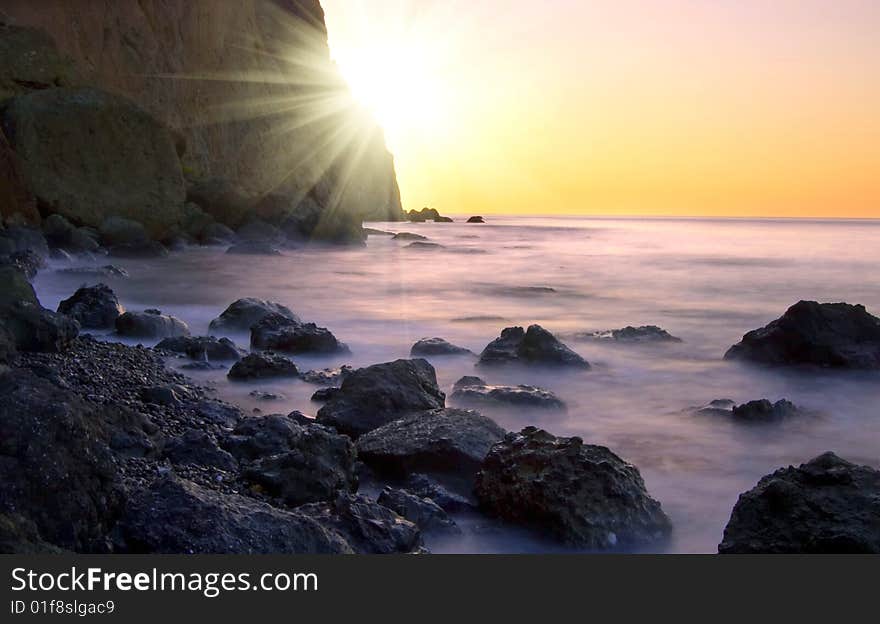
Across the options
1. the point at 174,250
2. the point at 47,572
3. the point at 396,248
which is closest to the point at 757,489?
the point at 47,572

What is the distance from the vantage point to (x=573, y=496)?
3.69m

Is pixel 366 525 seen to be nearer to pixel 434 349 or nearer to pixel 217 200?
pixel 434 349

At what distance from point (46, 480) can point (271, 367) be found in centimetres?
387

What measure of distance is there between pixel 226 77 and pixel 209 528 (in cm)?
3672

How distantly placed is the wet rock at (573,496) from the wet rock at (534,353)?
3.58m

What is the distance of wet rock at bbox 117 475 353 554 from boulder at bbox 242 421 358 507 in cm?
70

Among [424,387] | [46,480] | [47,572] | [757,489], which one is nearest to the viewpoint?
[47,572]

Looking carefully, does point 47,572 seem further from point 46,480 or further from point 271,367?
point 271,367

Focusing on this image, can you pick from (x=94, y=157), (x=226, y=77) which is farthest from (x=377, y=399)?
(x=226, y=77)

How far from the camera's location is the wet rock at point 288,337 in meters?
7.87

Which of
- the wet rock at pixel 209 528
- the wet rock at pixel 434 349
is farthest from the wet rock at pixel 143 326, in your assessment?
the wet rock at pixel 209 528

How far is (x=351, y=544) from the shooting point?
303 centimetres

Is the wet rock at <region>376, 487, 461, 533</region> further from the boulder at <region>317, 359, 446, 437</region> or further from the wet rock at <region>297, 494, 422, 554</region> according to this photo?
the boulder at <region>317, 359, 446, 437</region>

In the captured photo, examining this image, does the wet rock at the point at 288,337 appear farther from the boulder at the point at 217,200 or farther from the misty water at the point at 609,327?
the boulder at the point at 217,200
